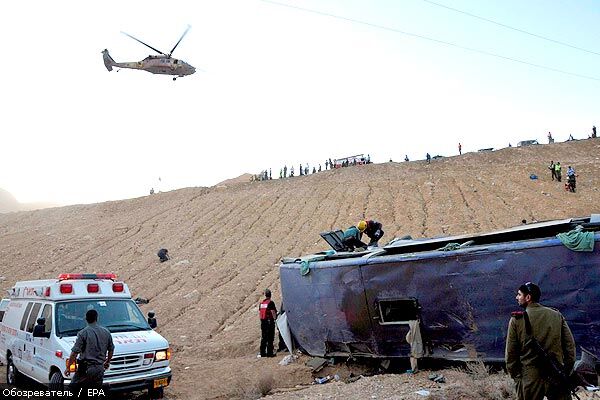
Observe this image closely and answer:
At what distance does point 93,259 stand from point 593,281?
24.5 meters

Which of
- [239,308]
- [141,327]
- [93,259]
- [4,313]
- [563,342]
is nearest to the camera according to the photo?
[563,342]

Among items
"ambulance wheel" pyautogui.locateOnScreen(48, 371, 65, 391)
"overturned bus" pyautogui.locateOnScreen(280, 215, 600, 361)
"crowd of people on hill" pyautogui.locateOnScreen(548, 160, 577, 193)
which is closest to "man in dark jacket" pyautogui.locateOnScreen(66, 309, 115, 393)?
"ambulance wheel" pyautogui.locateOnScreen(48, 371, 65, 391)

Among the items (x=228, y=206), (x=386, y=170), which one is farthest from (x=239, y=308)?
(x=386, y=170)

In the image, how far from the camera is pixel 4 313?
36.9 feet

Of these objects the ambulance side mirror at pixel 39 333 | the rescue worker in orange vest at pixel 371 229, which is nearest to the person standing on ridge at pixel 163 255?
the rescue worker in orange vest at pixel 371 229

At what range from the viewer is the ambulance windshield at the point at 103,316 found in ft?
27.9

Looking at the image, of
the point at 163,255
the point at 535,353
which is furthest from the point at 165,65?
the point at 535,353

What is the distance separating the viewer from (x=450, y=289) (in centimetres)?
784

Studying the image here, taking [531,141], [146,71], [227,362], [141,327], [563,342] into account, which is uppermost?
[146,71]

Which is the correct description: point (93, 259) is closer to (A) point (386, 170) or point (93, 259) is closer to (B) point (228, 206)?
(B) point (228, 206)

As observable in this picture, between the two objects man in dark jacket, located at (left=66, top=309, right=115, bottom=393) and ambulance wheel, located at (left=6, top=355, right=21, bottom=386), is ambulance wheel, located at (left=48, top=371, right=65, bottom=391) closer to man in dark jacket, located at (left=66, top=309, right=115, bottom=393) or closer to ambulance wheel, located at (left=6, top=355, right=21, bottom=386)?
man in dark jacket, located at (left=66, top=309, right=115, bottom=393)

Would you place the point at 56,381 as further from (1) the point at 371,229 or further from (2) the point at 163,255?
(2) the point at 163,255

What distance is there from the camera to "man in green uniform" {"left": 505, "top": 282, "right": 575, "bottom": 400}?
463cm

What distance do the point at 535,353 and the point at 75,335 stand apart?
22.4ft
